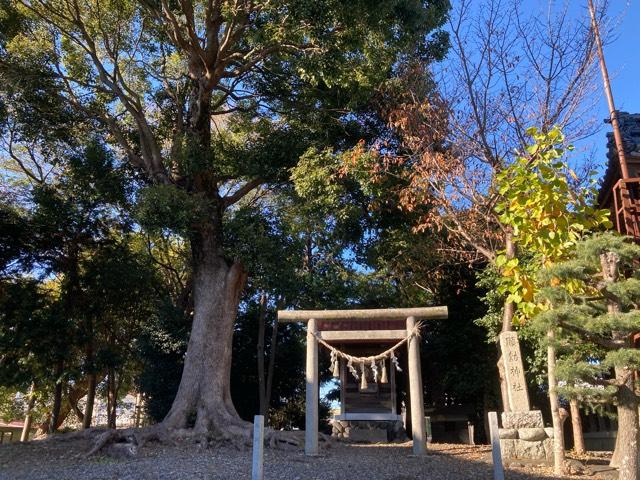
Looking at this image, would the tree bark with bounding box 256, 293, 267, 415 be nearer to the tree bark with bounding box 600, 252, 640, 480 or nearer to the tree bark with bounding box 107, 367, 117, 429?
the tree bark with bounding box 107, 367, 117, 429

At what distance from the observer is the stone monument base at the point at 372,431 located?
15.0 m

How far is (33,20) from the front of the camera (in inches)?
541

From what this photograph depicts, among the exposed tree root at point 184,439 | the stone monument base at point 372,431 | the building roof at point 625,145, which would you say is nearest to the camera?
the exposed tree root at point 184,439

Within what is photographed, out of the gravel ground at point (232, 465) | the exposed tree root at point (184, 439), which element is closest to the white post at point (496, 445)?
the gravel ground at point (232, 465)

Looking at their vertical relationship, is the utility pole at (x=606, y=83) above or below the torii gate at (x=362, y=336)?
above

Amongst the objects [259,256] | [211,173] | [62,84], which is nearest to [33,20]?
[62,84]

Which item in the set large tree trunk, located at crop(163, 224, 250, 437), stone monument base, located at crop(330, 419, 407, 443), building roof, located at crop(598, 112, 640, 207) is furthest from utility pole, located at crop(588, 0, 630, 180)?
stone monument base, located at crop(330, 419, 407, 443)

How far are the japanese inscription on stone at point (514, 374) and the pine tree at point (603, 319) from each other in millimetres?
3527

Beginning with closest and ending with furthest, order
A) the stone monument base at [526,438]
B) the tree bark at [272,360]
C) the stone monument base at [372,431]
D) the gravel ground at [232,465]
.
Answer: the gravel ground at [232,465]
the stone monument base at [526,438]
the stone monument base at [372,431]
the tree bark at [272,360]

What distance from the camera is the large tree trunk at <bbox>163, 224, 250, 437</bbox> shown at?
11031 mm

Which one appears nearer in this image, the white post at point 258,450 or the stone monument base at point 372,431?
the white post at point 258,450

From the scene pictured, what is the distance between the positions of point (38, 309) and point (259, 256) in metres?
8.89

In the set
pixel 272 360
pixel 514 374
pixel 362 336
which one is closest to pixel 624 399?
pixel 514 374

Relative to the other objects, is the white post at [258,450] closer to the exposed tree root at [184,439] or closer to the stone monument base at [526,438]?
the exposed tree root at [184,439]
